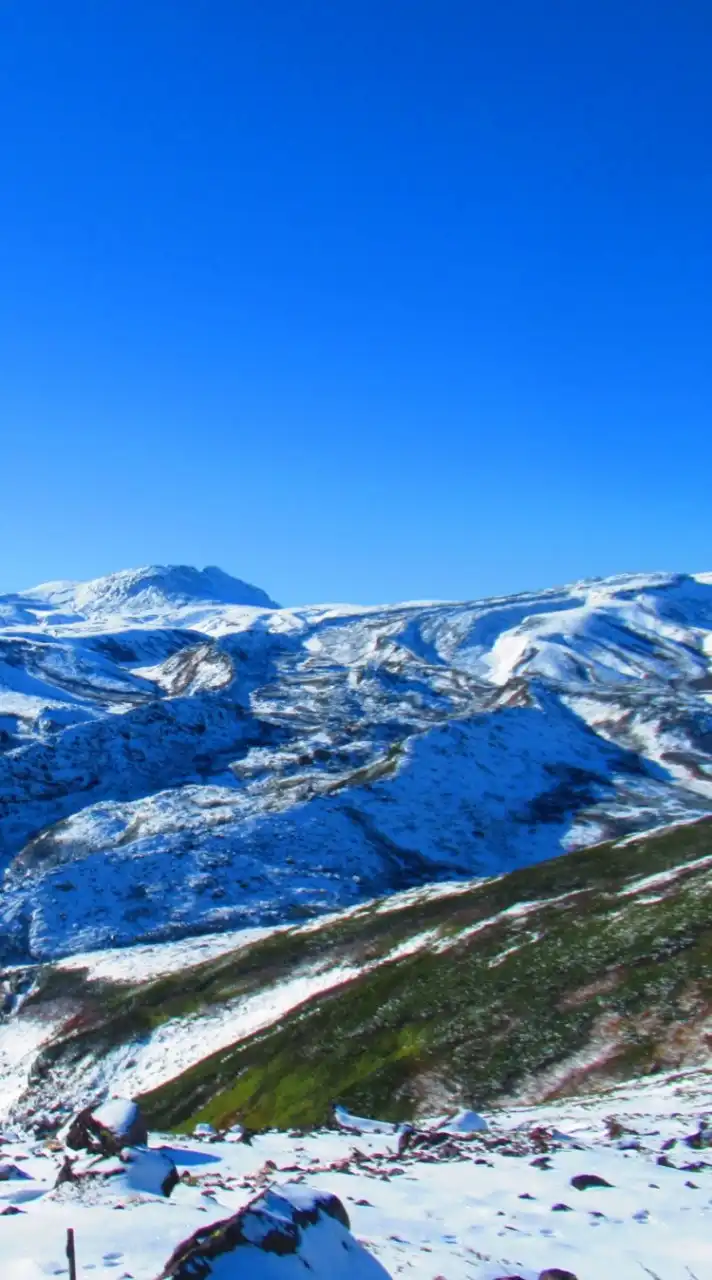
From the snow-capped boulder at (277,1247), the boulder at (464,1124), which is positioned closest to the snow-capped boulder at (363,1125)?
the boulder at (464,1124)

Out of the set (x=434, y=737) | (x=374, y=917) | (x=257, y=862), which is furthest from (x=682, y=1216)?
(x=434, y=737)

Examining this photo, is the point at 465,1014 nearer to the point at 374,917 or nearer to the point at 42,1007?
the point at 374,917

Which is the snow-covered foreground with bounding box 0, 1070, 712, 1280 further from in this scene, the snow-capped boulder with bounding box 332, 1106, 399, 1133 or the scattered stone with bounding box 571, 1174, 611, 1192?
the snow-capped boulder with bounding box 332, 1106, 399, 1133

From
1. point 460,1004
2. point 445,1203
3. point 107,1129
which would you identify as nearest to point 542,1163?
point 445,1203

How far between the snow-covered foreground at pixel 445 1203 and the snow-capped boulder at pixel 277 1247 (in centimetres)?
35

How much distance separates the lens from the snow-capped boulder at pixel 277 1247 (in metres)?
10.6

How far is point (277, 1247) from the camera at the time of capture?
1120 centimetres

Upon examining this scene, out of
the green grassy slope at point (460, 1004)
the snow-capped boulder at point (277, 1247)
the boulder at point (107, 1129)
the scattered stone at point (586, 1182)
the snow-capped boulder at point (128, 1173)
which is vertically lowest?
the green grassy slope at point (460, 1004)

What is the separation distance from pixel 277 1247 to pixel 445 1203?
7952 mm

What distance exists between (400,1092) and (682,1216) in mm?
32480

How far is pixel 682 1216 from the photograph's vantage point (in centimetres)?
1703

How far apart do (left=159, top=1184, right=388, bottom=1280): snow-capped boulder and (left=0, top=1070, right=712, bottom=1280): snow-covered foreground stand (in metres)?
0.35

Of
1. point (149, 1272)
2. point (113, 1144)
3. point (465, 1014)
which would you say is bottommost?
point (465, 1014)

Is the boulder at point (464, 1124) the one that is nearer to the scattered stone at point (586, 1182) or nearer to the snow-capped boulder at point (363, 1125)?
the snow-capped boulder at point (363, 1125)
